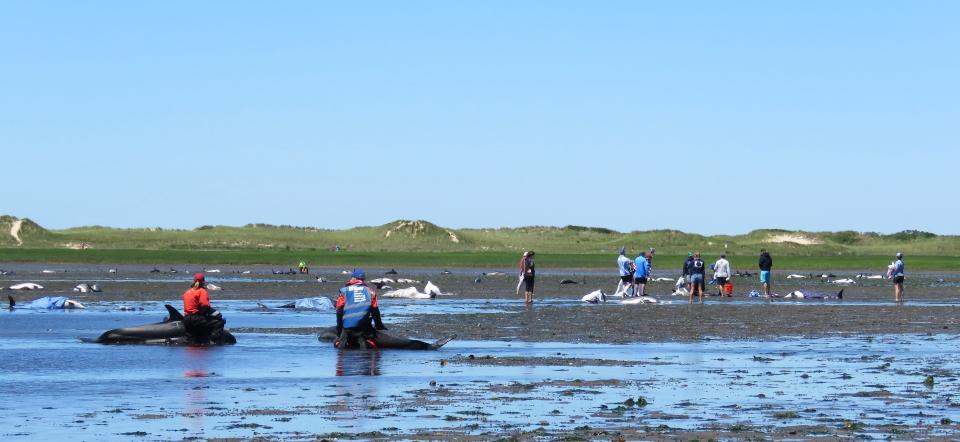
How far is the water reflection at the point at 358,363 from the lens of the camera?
Answer: 23719 millimetres

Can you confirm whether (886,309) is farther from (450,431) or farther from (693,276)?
(450,431)

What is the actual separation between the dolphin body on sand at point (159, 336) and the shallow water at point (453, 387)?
619mm

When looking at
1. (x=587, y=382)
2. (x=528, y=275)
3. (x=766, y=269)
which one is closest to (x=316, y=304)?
(x=528, y=275)

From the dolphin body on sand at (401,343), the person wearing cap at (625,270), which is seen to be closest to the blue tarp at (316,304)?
the person wearing cap at (625,270)

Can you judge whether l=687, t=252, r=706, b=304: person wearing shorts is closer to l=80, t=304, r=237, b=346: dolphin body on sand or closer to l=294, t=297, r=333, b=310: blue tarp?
l=294, t=297, r=333, b=310: blue tarp

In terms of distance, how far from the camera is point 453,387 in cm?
2130

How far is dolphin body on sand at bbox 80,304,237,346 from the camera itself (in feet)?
98.6

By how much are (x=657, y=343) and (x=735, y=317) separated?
10989mm

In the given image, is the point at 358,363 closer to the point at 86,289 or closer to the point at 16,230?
the point at 86,289

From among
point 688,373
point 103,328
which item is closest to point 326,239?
point 103,328

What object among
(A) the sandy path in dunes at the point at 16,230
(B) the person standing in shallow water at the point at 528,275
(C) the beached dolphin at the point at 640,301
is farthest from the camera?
(A) the sandy path in dunes at the point at 16,230

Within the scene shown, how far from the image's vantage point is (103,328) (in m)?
35.1

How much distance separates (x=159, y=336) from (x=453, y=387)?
11.0 metres

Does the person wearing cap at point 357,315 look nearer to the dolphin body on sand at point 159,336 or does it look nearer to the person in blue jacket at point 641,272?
the dolphin body on sand at point 159,336
